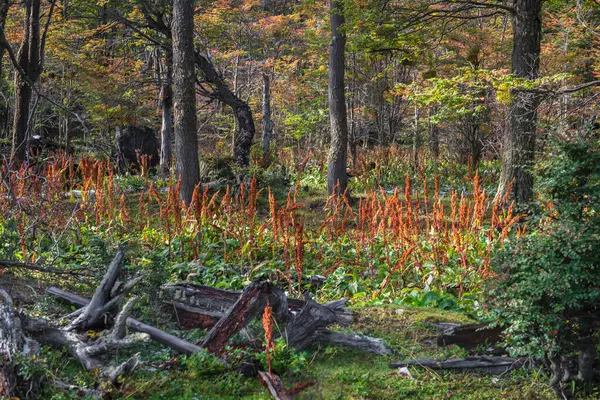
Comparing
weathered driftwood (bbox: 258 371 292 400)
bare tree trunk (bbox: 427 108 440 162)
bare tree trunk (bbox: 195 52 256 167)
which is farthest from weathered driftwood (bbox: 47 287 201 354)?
bare tree trunk (bbox: 427 108 440 162)

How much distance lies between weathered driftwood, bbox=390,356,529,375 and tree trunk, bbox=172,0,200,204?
5510 millimetres

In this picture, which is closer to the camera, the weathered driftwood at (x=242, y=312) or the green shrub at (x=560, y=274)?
the green shrub at (x=560, y=274)

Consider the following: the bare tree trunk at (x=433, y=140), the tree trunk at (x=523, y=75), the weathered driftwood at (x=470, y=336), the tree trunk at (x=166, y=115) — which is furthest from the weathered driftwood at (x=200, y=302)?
the bare tree trunk at (x=433, y=140)

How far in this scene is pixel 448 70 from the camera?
44.6ft

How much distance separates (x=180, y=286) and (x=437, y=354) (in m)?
2.07

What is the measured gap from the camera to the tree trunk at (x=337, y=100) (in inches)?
405

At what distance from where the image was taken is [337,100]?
413 inches

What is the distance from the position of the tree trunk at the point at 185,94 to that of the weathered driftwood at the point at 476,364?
217 inches

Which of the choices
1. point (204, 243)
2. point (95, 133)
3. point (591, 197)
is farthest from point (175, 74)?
point (95, 133)

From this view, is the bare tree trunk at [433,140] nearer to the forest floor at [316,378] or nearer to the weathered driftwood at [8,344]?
the forest floor at [316,378]

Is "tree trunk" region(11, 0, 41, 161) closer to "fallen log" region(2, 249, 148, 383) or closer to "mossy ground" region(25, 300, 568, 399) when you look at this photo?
"fallen log" region(2, 249, 148, 383)

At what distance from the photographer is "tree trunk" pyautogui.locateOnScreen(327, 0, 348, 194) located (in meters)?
10.3

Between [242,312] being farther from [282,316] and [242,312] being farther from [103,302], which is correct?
[103,302]

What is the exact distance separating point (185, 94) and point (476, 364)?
245 inches
